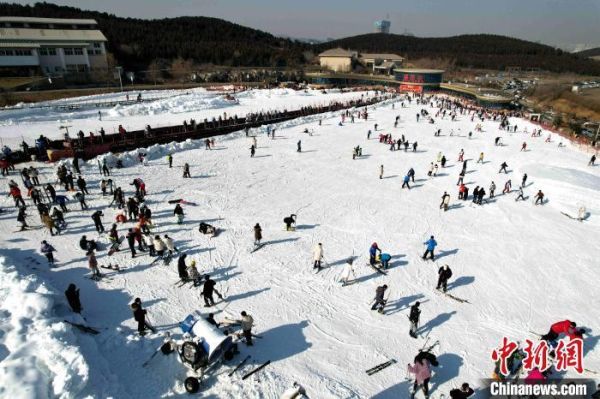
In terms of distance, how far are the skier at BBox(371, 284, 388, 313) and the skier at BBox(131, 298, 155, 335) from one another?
608 cm

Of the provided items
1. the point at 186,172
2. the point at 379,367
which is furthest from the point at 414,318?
the point at 186,172

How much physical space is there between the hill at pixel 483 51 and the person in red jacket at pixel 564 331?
484ft

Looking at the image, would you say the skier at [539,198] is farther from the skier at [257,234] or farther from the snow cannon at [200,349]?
the snow cannon at [200,349]

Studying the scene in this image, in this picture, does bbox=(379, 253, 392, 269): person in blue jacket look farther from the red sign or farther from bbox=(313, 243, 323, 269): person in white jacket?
the red sign

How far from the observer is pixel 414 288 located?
38.1 feet

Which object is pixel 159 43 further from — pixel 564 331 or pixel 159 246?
pixel 564 331

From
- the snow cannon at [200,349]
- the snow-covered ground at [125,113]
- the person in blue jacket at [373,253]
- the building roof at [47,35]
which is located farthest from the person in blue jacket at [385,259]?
the building roof at [47,35]

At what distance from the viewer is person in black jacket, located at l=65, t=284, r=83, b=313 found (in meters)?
8.94

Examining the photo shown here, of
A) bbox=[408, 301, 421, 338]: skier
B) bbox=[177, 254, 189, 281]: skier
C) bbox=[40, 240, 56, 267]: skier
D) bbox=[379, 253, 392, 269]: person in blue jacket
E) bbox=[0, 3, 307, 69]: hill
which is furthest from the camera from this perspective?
bbox=[0, 3, 307, 69]: hill

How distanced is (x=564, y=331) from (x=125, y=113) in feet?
132

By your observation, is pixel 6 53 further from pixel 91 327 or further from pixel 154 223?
pixel 91 327

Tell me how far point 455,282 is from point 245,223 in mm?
8620

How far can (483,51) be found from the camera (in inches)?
6393

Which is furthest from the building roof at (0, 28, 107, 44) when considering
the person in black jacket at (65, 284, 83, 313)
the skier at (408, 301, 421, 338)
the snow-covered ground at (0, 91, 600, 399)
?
the skier at (408, 301, 421, 338)
